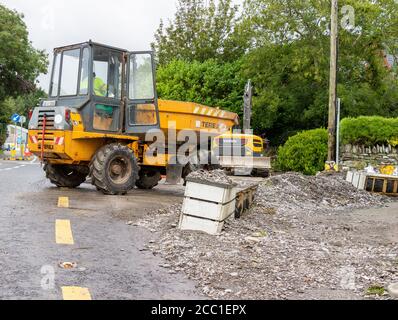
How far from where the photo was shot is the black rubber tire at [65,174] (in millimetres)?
13562

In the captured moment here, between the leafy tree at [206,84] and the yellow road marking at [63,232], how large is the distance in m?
25.7

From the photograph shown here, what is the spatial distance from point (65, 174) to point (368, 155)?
12671 millimetres

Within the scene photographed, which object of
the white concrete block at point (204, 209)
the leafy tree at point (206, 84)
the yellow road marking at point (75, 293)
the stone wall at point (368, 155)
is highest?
the leafy tree at point (206, 84)

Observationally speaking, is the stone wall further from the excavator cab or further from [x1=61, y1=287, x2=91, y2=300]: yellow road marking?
[x1=61, y1=287, x2=91, y2=300]: yellow road marking


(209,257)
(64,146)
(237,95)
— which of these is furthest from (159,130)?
(237,95)

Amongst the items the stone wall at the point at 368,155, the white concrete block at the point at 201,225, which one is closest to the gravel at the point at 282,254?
the white concrete block at the point at 201,225

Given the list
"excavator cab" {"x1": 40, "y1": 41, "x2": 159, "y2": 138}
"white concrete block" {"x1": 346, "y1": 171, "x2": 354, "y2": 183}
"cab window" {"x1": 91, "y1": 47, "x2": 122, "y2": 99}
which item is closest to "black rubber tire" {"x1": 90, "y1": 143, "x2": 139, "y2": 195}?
"excavator cab" {"x1": 40, "y1": 41, "x2": 159, "y2": 138}

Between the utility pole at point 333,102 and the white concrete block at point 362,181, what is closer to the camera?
the white concrete block at point 362,181

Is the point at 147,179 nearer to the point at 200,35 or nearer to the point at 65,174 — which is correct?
the point at 65,174

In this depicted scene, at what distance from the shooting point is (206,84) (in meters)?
34.6

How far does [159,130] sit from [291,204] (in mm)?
3397

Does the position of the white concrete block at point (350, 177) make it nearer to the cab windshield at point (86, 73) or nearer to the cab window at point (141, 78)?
the cab window at point (141, 78)

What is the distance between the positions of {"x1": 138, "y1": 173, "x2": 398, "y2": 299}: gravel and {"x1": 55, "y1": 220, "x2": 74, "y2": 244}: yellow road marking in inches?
40.7

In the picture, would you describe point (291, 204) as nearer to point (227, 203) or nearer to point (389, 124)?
point (227, 203)
